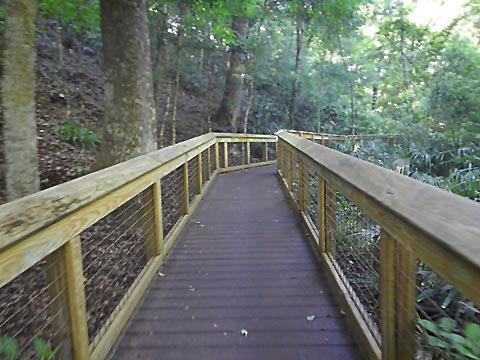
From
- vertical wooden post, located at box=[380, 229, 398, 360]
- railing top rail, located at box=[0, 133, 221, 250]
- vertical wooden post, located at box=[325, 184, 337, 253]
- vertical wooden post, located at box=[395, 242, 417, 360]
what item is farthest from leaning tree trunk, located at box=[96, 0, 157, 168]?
vertical wooden post, located at box=[395, 242, 417, 360]

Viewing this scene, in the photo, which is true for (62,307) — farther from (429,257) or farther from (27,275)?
(27,275)

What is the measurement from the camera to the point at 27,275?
4.03 meters

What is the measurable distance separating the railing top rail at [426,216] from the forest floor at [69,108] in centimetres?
431

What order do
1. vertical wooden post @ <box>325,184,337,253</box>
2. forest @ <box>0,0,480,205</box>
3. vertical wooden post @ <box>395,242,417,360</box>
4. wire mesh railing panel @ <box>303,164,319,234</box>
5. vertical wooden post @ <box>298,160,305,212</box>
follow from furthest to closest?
forest @ <box>0,0,480,205</box>, vertical wooden post @ <box>298,160,305,212</box>, wire mesh railing panel @ <box>303,164,319,234</box>, vertical wooden post @ <box>325,184,337,253</box>, vertical wooden post @ <box>395,242,417,360</box>

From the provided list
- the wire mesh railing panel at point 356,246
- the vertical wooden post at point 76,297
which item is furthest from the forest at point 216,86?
the vertical wooden post at point 76,297

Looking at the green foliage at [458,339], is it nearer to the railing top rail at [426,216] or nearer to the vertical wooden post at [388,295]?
the vertical wooden post at [388,295]

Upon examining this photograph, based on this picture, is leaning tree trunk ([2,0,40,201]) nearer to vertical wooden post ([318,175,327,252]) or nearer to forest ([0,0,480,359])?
forest ([0,0,480,359])

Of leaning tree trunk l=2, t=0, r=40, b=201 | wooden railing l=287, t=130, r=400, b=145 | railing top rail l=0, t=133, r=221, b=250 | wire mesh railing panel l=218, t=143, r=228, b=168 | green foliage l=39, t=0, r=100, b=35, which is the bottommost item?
wire mesh railing panel l=218, t=143, r=228, b=168

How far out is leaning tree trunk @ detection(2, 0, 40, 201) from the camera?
402 cm

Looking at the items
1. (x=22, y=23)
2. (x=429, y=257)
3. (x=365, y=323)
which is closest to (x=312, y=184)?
(x=365, y=323)

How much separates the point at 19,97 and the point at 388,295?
12.4 feet

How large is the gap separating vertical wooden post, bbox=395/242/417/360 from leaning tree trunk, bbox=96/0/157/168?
14.2 feet

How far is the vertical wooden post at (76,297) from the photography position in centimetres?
196

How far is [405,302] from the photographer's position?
6.03 ft
